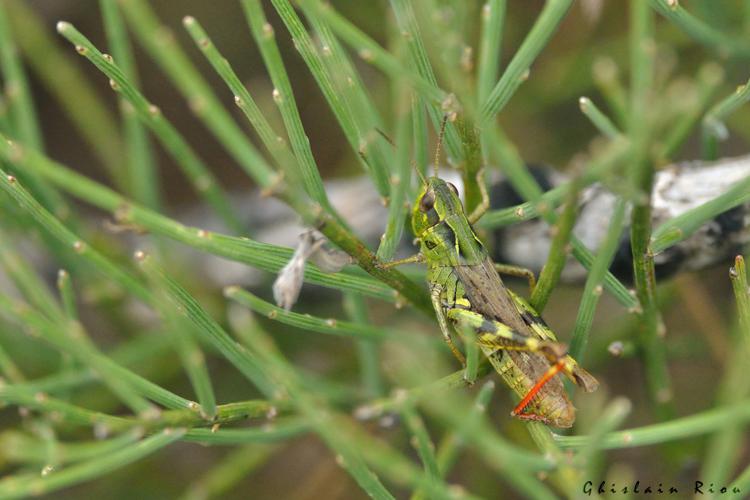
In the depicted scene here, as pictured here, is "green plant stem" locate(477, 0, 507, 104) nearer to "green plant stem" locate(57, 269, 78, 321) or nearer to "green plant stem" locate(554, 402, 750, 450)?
"green plant stem" locate(554, 402, 750, 450)

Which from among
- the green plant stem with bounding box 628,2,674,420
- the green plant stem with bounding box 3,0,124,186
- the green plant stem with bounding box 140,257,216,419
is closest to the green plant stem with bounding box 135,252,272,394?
the green plant stem with bounding box 140,257,216,419

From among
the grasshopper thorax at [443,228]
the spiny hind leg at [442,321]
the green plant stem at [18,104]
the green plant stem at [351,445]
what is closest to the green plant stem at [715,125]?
the grasshopper thorax at [443,228]

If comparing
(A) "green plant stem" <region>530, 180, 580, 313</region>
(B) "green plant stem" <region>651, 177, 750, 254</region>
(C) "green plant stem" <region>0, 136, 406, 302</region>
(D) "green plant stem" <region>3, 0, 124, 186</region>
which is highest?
(D) "green plant stem" <region>3, 0, 124, 186</region>

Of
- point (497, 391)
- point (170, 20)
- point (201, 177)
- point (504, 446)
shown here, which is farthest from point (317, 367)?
point (504, 446)

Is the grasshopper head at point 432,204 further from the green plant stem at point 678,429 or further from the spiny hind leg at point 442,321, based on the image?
the green plant stem at point 678,429

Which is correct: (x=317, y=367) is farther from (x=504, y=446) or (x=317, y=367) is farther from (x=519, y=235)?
(x=504, y=446)

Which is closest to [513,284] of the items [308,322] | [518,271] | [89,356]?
[518,271]

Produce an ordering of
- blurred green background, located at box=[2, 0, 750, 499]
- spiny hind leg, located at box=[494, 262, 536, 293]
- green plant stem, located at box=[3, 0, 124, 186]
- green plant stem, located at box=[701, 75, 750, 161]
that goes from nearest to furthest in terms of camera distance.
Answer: green plant stem, located at box=[701, 75, 750, 161] → spiny hind leg, located at box=[494, 262, 536, 293] → blurred green background, located at box=[2, 0, 750, 499] → green plant stem, located at box=[3, 0, 124, 186]
